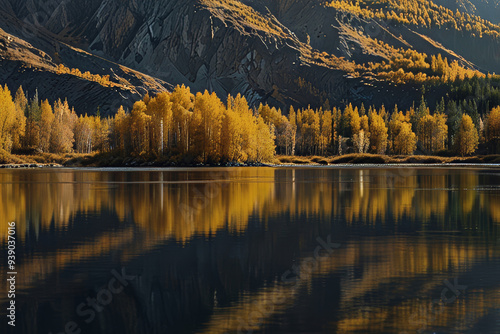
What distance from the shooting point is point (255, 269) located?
26.0 metres

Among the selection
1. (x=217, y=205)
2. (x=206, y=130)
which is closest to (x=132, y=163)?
(x=206, y=130)

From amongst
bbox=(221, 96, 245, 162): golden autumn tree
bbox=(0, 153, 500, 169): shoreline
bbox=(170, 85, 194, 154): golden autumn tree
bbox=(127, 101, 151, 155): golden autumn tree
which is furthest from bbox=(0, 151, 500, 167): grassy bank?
bbox=(170, 85, 194, 154): golden autumn tree

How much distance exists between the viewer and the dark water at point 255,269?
62.8 ft

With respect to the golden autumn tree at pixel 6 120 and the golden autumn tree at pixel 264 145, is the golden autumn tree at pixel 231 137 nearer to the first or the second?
the golden autumn tree at pixel 264 145

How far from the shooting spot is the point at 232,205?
52938 mm

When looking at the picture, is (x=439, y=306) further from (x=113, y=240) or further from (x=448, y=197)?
(x=448, y=197)

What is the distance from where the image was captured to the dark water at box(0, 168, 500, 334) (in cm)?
1916

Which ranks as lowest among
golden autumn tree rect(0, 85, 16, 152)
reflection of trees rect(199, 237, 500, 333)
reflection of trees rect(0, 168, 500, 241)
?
reflection of trees rect(199, 237, 500, 333)

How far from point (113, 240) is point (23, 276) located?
9126mm

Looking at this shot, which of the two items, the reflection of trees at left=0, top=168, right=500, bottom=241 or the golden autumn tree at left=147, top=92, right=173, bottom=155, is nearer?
the reflection of trees at left=0, top=168, right=500, bottom=241

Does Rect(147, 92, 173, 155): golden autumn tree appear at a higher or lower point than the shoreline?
higher

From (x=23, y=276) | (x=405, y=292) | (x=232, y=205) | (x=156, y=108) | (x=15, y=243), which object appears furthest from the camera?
(x=156, y=108)

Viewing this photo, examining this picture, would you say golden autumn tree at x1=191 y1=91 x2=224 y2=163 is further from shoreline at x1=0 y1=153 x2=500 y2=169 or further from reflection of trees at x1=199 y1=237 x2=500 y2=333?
reflection of trees at x1=199 y1=237 x2=500 y2=333

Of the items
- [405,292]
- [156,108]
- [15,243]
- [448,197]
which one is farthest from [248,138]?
[405,292]
